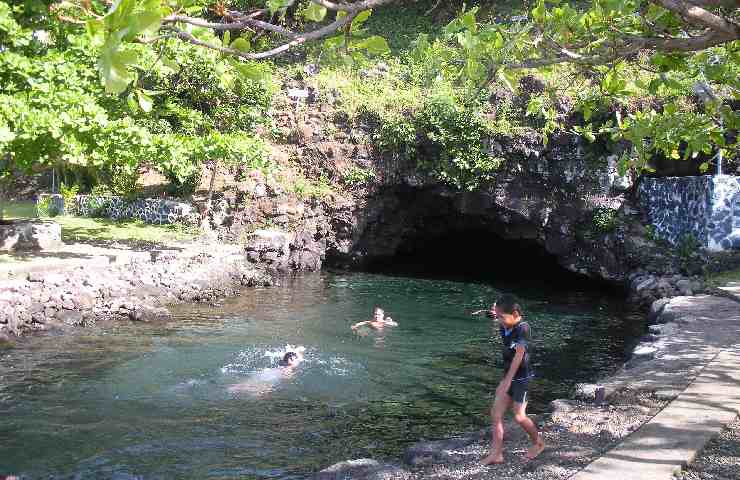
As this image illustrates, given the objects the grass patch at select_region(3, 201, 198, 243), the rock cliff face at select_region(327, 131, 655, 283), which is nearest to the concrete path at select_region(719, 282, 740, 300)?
the rock cliff face at select_region(327, 131, 655, 283)

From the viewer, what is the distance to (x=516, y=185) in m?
22.4

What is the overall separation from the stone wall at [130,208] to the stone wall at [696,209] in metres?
14.4

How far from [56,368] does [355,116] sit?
15031mm

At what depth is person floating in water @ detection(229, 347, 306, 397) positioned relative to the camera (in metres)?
10.9

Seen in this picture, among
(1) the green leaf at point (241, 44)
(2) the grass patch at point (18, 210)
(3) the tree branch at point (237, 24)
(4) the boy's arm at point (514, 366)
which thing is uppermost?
(3) the tree branch at point (237, 24)

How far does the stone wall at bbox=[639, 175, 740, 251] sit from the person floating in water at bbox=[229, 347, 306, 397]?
43.1 ft

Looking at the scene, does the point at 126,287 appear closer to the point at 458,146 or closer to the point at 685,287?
the point at 458,146

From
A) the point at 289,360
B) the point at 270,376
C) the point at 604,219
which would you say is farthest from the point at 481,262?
the point at 270,376

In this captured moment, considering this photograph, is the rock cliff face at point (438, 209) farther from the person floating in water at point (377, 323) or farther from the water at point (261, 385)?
the person floating in water at point (377, 323)

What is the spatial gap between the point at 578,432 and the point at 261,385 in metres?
5.48

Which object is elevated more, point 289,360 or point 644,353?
point 644,353

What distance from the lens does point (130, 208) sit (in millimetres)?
23781

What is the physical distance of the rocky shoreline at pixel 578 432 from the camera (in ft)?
21.0

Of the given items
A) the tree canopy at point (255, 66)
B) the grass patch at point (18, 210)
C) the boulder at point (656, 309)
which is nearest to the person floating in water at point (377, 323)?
the tree canopy at point (255, 66)
